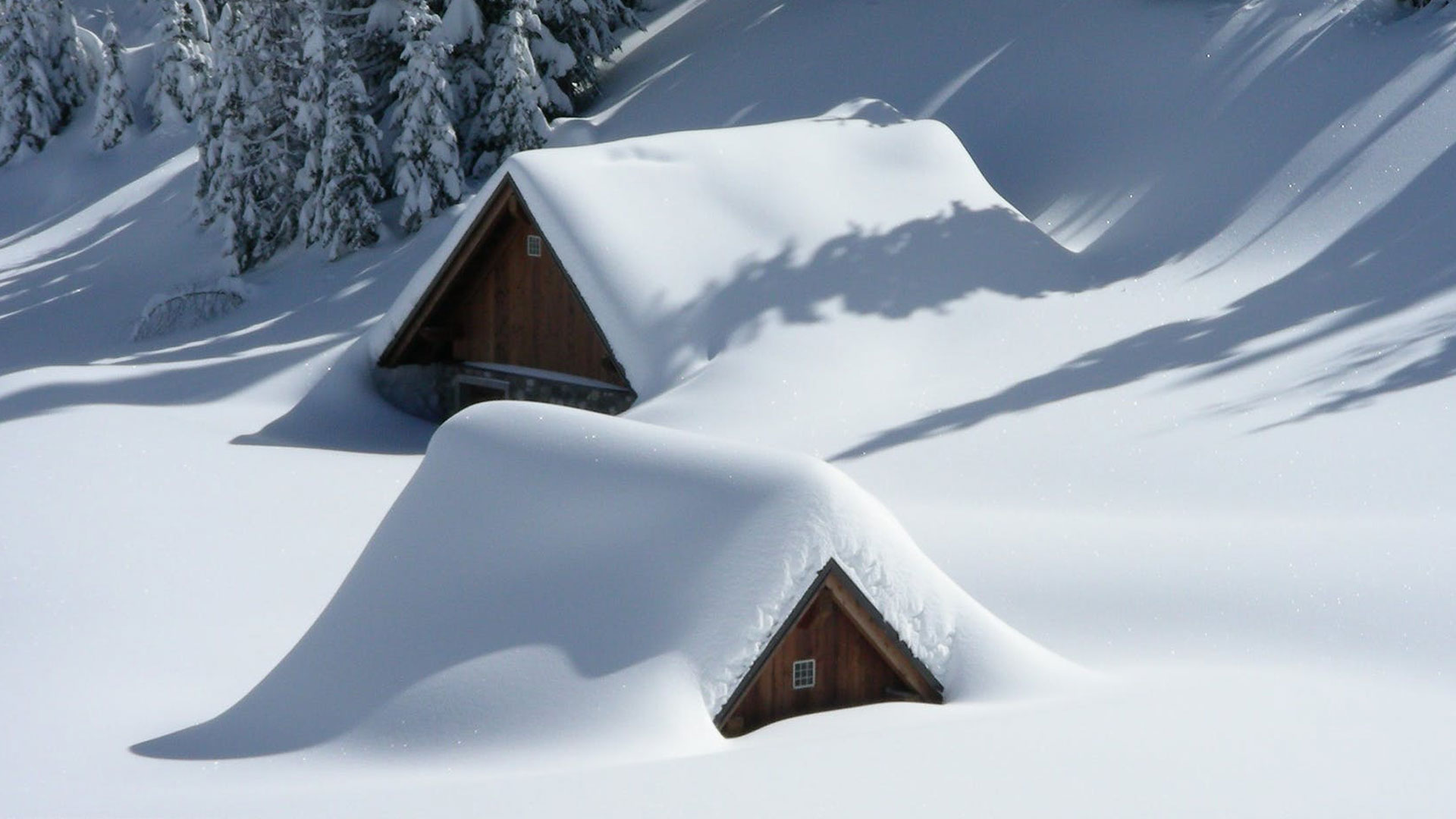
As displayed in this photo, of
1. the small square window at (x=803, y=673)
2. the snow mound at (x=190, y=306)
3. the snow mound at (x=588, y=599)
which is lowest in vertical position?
the snow mound at (x=190, y=306)

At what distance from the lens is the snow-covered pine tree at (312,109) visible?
2716 cm

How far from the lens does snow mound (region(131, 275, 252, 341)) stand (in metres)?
27.6

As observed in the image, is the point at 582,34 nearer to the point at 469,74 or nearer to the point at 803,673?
the point at 469,74

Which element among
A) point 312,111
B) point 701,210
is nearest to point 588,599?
point 701,210

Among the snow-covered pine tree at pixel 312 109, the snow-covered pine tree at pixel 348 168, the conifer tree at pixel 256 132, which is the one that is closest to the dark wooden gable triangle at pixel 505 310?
the snow-covered pine tree at pixel 348 168

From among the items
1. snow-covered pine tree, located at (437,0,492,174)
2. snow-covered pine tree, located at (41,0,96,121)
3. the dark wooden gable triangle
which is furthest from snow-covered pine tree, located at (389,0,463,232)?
snow-covered pine tree, located at (41,0,96,121)

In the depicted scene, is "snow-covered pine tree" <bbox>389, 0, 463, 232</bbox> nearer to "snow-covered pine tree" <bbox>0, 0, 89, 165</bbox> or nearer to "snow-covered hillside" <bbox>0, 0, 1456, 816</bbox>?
"snow-covered hillside" <bbox>0, 0, 1456, 816</bbox>

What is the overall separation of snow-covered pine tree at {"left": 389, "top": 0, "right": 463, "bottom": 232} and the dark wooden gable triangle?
735 cm

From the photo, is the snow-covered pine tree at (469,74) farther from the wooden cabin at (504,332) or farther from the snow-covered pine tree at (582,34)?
the wooden cabin at (504,332)

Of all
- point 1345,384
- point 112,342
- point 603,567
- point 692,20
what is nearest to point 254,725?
point 603,567

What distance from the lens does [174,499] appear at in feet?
45.9

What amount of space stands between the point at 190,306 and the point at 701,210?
42.8 ft

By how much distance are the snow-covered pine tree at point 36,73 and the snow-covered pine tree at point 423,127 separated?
19230 mm

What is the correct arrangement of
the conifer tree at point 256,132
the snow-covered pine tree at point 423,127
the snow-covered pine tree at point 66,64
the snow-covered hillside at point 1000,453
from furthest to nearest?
the snow-covered pine tree at point 66,64 → the conifer tree at point 256,132 → the snow-covered pine tree at point 423,127 → the snow-covered hillside at point 1000,453
